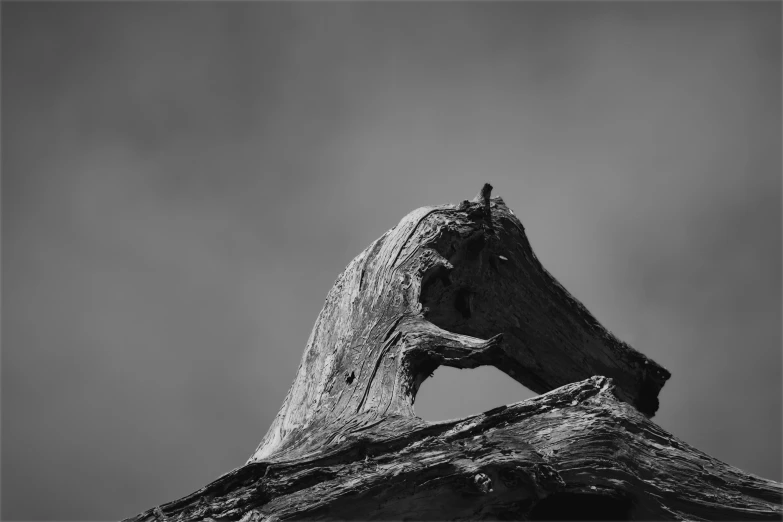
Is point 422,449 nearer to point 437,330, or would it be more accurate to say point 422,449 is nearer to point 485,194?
point 437,330

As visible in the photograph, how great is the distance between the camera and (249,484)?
4230 millimetres

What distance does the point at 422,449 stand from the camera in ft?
14.7

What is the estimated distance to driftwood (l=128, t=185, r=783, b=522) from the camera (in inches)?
167

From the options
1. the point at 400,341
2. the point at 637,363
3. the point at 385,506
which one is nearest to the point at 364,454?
the point at 385,506

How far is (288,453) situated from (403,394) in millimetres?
897

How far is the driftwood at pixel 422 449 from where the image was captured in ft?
13.9

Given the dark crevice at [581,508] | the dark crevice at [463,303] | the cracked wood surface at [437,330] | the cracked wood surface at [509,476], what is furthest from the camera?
the dark crevice at [463,303]

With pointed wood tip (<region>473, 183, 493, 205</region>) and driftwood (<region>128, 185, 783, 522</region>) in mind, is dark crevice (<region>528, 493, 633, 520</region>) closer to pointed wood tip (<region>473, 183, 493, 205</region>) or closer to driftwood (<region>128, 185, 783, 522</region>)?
driftwood (<region>128, 185, 783, 522</region>)

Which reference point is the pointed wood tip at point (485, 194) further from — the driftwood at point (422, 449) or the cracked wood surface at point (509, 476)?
the cracked wood surface at point (509, 476)

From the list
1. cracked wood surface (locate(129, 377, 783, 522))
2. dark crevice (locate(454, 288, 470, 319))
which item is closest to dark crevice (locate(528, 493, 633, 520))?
cracked wood surface (locate(129, 377, 783, 522))

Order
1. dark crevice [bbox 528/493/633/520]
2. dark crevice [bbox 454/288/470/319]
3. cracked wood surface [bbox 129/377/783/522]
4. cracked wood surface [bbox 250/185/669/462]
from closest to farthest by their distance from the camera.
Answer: cracked wood surface [bbox 129/377/783/522] < dark crevice [bbox 528/493/633/520] < cracked wood surface [bbox 250/185/669/462] < dark crevice [bbox 454/288/470/319]

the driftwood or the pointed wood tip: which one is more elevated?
the pointed wood tip

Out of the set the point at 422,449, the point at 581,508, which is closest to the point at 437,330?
the point at 422,449

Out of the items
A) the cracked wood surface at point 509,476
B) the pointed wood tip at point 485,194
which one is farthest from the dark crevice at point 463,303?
the cracked wood surface at point 509,476
